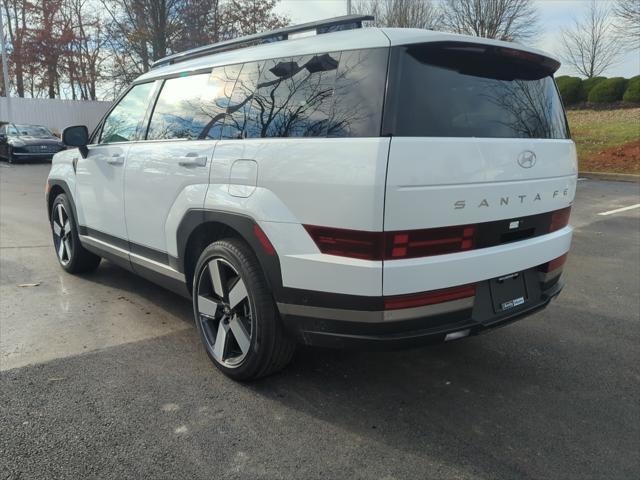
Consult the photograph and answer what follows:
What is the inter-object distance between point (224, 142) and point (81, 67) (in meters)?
34.9

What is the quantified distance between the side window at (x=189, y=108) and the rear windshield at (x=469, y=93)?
1.26 meters

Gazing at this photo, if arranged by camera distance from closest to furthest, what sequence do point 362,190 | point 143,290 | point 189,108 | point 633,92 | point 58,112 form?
point 362,190
point 189,108
point 143,290
point 633,92
point 58,112

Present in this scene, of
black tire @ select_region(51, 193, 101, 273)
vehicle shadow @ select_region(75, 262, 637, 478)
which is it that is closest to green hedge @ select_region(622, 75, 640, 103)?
vehicle shadow @ select_region(75, 262, 637, 478)

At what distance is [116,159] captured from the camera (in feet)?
13.5

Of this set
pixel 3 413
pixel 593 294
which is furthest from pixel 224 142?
pixel 593 294

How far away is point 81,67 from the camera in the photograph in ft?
108

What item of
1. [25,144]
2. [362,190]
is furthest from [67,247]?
[25,144]

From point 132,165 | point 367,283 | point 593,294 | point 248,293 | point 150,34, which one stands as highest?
point 150,34

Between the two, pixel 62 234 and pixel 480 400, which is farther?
pixel 62 234

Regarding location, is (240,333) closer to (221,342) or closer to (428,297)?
(221,342)

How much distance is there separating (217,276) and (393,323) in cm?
121

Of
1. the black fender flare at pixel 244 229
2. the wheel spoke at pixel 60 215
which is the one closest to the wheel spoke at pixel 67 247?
the wheel spoke at pixel 60 215

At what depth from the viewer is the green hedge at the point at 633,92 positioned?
2362 centimetres

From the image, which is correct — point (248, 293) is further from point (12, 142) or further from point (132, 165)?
point (12, 142)
